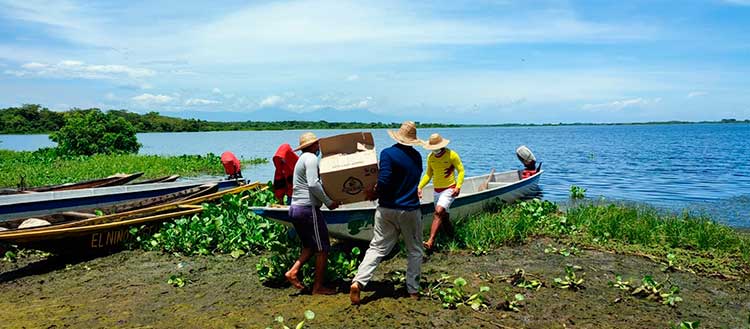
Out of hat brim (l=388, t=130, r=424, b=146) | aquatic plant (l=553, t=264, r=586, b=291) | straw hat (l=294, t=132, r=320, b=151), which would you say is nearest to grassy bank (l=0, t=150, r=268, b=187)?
straw hat (l=294, t=132, r=320, b=151)

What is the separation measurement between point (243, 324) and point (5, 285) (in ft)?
14.7

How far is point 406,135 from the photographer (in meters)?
6.89

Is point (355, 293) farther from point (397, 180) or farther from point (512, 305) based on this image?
point (512, 305)

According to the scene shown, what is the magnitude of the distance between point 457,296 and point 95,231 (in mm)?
6284

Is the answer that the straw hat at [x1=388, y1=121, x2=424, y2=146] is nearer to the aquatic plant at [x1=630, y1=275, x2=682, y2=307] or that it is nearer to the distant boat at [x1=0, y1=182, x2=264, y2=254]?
the aquatic plant at [x1=630, y1=275, x2=682, y2=307]

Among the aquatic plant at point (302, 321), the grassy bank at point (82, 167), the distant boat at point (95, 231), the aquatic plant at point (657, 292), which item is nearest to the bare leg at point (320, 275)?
the aquatic plant at point (302, 321)

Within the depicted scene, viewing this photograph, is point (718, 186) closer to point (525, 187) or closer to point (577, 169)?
point (577, 169)

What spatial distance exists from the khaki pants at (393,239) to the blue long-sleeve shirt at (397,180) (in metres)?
0.11

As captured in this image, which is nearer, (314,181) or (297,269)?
(314,181)

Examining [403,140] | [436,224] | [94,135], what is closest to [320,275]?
[403,140]

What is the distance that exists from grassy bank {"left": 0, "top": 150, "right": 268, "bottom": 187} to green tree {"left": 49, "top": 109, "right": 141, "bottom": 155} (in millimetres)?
1657

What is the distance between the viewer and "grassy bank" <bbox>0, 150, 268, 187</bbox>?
2205cm

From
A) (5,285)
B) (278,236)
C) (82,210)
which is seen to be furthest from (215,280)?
(82,210)

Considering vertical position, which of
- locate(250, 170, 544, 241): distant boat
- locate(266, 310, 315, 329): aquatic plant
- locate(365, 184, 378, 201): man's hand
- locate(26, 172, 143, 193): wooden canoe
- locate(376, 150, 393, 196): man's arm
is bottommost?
locate(266, 310, 315, 329): aquatic plant
